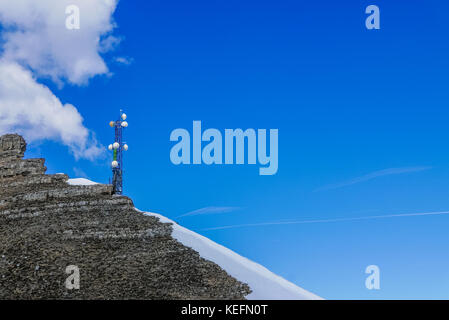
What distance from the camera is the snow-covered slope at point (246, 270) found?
17906mm

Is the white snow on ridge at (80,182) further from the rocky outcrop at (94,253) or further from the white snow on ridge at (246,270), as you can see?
the white snow on ridge at (246,270)

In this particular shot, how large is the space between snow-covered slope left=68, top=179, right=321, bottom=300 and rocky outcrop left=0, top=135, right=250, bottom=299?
568 mm

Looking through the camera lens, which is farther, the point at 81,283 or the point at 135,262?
the point at 135,262

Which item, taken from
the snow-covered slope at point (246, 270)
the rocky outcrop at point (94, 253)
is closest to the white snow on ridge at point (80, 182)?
the rocky outcrop at point (94, 253)

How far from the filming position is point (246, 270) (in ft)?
66.0

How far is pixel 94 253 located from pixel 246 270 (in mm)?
6895

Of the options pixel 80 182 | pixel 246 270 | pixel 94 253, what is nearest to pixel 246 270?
pixel 246 270

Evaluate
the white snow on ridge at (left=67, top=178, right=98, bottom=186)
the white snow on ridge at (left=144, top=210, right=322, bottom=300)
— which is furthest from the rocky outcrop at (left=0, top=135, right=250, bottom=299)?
the white snow on ridge at (left=67, top=178, right=98, bottom=186)

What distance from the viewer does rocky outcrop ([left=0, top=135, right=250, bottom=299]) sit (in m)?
17.1

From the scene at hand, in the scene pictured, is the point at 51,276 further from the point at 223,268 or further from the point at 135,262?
the point at 223,268
